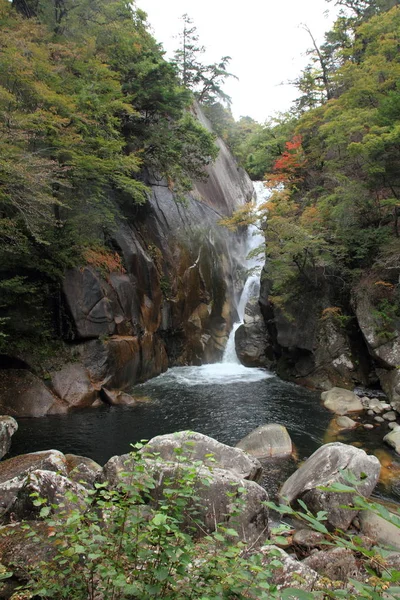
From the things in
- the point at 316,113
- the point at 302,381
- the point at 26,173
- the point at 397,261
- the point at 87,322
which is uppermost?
the point at 316,113

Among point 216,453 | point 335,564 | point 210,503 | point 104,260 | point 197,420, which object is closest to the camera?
point 335,564

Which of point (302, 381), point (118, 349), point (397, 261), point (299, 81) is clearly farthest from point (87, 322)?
point (299, 81)

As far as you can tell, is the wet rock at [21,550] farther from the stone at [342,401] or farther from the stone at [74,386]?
the stone at [342,401]

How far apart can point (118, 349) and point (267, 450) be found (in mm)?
6801

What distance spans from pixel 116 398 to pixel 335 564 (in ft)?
30.0

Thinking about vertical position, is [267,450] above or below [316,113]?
below

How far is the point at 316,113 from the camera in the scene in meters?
17.9

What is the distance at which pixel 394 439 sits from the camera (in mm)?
8438

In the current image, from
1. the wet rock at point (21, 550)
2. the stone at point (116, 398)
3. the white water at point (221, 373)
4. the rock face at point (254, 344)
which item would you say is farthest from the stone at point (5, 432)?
the rock face at point (254, 344)

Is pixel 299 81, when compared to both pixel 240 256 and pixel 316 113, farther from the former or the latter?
pixel 240 256

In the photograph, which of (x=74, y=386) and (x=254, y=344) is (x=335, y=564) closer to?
(x=74, y=386)

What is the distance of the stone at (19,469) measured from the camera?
15.1 ft

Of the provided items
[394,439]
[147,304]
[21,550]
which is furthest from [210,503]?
[147,304]

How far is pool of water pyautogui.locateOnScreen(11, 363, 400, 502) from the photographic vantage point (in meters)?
8.46
